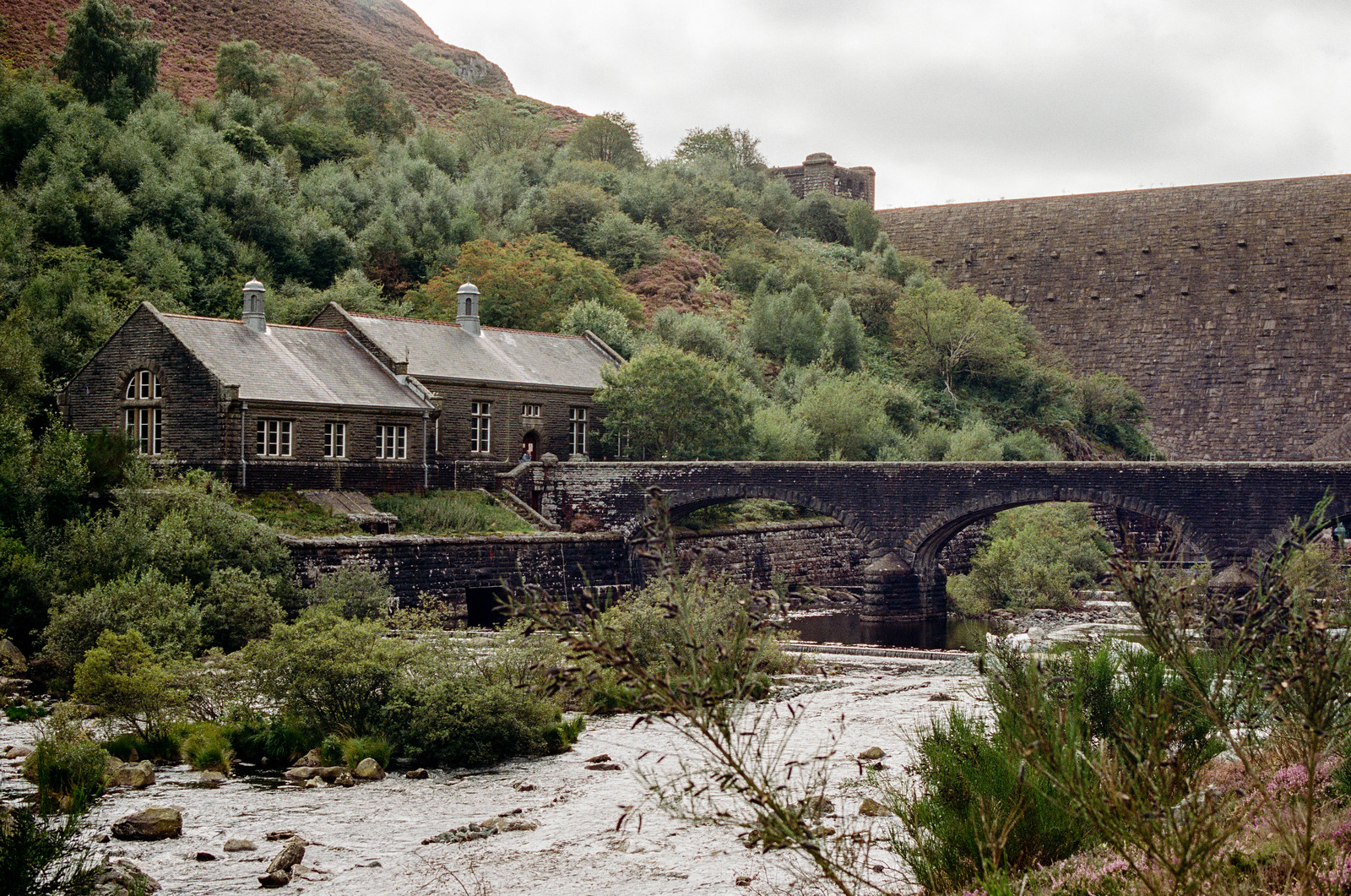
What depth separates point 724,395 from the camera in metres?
38.0

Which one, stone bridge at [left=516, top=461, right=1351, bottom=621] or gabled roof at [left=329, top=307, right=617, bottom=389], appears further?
gabled roof at [left=329, top=307, right=617, bottom=389]

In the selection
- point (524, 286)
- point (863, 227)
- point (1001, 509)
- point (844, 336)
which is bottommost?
point (1001, 509)

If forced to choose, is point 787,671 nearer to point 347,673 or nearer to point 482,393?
point 347,673

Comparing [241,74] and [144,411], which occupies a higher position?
[241,74]

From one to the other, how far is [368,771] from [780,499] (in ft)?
62.6

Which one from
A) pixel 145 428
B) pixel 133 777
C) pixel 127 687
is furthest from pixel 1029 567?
pixel 133 777

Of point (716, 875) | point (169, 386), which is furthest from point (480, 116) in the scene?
point (716, 875)

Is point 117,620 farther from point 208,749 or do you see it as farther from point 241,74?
point 241,74

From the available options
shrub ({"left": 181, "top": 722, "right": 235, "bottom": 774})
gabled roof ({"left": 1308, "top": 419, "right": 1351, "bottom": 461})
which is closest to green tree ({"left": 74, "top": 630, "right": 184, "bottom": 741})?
shrub ({"left": 181, "top": 722, "right": 235, "bottom": 774})

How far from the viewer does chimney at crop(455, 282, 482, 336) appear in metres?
37.9

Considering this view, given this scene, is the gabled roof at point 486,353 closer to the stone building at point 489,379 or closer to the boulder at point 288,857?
the stone building at point 489,379

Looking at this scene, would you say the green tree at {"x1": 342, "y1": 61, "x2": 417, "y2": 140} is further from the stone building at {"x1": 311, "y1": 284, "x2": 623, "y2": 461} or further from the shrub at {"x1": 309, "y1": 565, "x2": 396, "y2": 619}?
the shrub at {"x1": 309, "y1": 565, "x2": 396, "y2": 619}

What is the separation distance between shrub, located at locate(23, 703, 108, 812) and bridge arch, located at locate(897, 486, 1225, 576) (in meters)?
21.1

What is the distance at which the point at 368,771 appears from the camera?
15.8m
